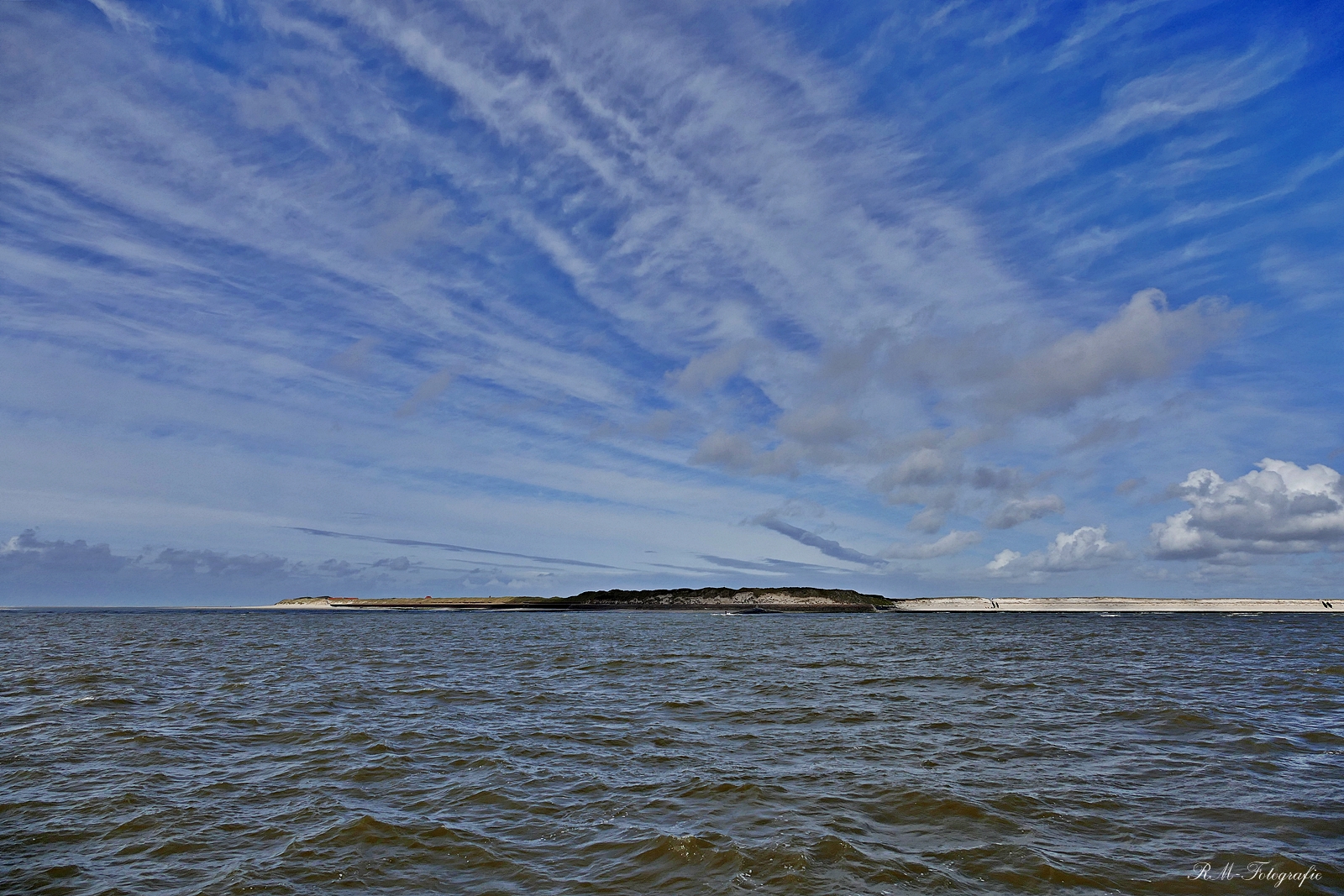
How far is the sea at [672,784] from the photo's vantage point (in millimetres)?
8959

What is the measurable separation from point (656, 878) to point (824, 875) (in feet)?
6.56

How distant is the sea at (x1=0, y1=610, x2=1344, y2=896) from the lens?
353 inches

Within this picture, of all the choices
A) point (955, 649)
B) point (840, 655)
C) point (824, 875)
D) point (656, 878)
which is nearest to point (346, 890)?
point (656, 878)

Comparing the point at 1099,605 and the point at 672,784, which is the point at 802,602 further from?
the point at 672,784

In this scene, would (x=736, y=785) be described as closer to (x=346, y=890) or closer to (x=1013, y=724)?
(x=346, y=890)

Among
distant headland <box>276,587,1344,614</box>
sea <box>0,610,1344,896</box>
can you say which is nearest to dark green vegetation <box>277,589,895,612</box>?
distant headland <box>276,587,1344,614</box>

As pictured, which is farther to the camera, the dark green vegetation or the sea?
the dark green vegetation

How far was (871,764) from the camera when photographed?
14.1 meters

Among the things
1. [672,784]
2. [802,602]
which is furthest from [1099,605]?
[672,784]

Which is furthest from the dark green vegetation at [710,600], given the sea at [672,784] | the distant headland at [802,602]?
the sea at [672,784]

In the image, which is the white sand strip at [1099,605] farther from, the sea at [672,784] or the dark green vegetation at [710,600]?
the sea at [672,784]

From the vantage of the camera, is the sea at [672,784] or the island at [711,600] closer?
the sea at [672,784]

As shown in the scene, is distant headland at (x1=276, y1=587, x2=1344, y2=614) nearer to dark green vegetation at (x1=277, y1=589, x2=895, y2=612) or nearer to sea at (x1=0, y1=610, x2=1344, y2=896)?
dark green vegetation at (x1=277, y1=589, x2=895, y2=612)

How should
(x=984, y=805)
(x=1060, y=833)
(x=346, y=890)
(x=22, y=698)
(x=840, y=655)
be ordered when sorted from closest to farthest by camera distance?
(x=346, y=890) → (x=1060, y=833) → (x=984, y=805) → (x=22, y=698) → (x=840, y=655)
